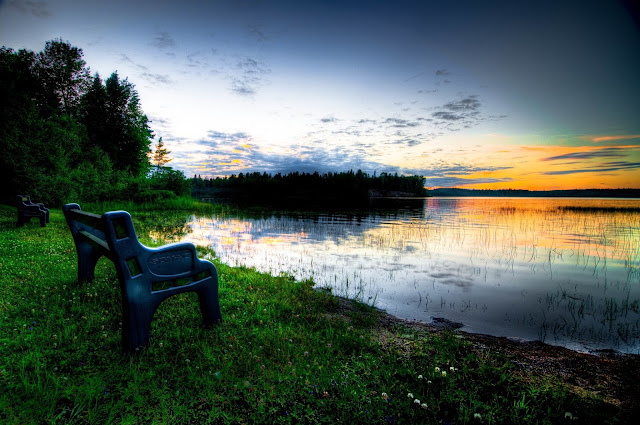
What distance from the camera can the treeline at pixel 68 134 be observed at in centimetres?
2558

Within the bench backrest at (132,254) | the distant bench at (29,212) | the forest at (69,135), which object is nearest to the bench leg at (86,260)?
the bench backrest at (132,254)

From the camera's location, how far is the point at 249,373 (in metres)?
3.95

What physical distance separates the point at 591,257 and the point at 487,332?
12.9 meters

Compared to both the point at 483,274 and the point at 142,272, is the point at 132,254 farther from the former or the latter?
the point at 483,274

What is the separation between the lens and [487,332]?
22.5 feet

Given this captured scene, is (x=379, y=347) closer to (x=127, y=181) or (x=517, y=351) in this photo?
(x=517, y=351)

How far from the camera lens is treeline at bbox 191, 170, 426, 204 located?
124406 millimetres

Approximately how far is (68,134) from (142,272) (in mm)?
33824

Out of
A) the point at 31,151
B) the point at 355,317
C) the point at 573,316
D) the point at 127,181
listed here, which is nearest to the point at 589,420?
the point at 355,317

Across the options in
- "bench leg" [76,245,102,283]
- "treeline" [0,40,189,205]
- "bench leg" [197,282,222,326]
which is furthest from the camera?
"treeline" [0,40,189,205]

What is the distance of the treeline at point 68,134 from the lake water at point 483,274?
724 inches

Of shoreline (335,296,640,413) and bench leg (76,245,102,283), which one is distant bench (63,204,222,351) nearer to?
bench leg (76,245,102,283)

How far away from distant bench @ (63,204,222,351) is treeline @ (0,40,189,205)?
30758mm

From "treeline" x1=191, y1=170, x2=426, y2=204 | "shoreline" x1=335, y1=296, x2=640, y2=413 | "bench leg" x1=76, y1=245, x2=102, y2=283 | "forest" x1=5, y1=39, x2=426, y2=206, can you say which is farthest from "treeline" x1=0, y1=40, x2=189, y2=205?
"treeline" x1=191, y1=170, x2=426, y2=204
